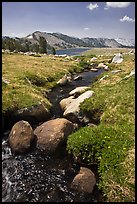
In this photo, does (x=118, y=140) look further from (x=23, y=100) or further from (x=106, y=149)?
(x=23, y=100)

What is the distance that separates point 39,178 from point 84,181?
9.83 feet

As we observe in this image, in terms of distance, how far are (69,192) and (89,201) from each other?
1293 millimetres

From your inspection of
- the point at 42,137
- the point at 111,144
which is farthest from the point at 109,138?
the point at 42,137

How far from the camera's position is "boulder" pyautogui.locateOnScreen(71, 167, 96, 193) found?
13.1m

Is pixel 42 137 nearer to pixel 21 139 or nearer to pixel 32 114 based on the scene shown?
pixel 21 139

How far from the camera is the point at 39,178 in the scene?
574 inches

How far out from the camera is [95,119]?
21.8 metres

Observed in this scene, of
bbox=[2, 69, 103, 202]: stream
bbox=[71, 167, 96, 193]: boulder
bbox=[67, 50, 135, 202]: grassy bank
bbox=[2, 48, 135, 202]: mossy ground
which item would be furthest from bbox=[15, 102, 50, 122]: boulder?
bbox=[71, 167, 96, 193]: boulder

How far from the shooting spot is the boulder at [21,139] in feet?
57.1

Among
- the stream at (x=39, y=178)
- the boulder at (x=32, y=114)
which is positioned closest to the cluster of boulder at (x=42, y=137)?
the stream at (x=39, y=178)

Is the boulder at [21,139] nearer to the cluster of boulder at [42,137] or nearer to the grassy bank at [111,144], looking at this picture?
the cluster of boulder at [42,137]

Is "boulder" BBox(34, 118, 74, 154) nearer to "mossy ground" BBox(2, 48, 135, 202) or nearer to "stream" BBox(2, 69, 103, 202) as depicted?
"stream" BBox(2, 69, 103, 202)

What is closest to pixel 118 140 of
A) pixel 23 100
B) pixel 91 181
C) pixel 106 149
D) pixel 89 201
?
pixel 106 149

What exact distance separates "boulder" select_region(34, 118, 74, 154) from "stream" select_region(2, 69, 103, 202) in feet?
2.13
